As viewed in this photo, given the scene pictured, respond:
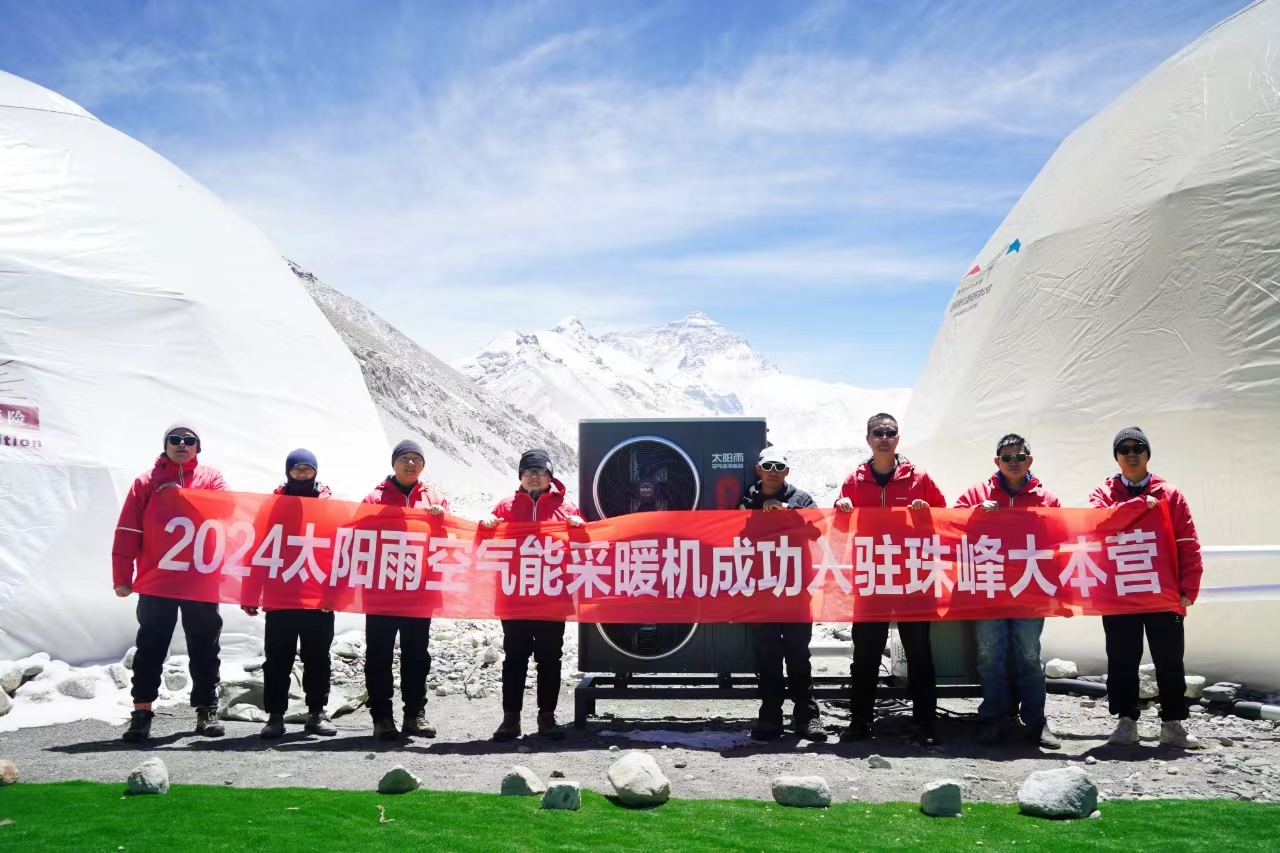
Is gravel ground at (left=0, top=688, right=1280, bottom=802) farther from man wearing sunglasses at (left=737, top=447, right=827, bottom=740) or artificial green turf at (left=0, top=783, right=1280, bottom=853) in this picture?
artificial green turf at (left=0, top=783, right=1280, bottom=853)

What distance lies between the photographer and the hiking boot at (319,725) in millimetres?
6004

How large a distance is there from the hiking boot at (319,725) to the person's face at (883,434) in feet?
12.3

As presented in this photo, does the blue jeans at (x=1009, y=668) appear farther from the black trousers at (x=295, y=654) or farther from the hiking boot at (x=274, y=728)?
the hiking boot at (x=274, y=728)

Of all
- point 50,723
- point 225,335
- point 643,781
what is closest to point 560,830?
point 643,781

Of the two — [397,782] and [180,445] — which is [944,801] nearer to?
[397,782]

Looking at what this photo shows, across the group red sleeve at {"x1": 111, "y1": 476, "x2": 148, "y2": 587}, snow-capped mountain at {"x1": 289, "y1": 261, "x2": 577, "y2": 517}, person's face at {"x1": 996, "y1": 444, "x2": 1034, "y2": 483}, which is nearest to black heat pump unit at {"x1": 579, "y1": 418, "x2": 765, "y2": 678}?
person's face at {"x1": 996, "y1": 444, "x2": 1034, "y2": 483}

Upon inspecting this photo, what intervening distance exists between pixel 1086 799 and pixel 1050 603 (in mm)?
1877

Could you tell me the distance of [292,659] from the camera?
20.1 feet

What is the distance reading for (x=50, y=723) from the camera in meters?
6.49

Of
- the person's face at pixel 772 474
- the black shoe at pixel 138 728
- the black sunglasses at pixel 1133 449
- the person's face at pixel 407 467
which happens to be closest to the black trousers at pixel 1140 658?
the black sunglasses at pixel 1133 449

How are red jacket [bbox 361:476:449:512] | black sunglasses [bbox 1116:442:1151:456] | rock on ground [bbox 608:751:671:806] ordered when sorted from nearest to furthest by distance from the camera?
1. rock on ground [bbox 608:751:671:806]
2. black sunglasses [bbox 1116:442:1151:456]
3. red jacket [bbox 361:476:449:512]

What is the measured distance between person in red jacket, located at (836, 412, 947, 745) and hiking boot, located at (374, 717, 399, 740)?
2721 mm

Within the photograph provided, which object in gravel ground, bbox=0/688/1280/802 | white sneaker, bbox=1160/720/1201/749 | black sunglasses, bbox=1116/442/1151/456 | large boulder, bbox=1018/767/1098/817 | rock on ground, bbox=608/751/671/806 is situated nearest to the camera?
large boulder, bbox=1018/767/1098/817

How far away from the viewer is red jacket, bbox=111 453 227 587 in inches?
236
